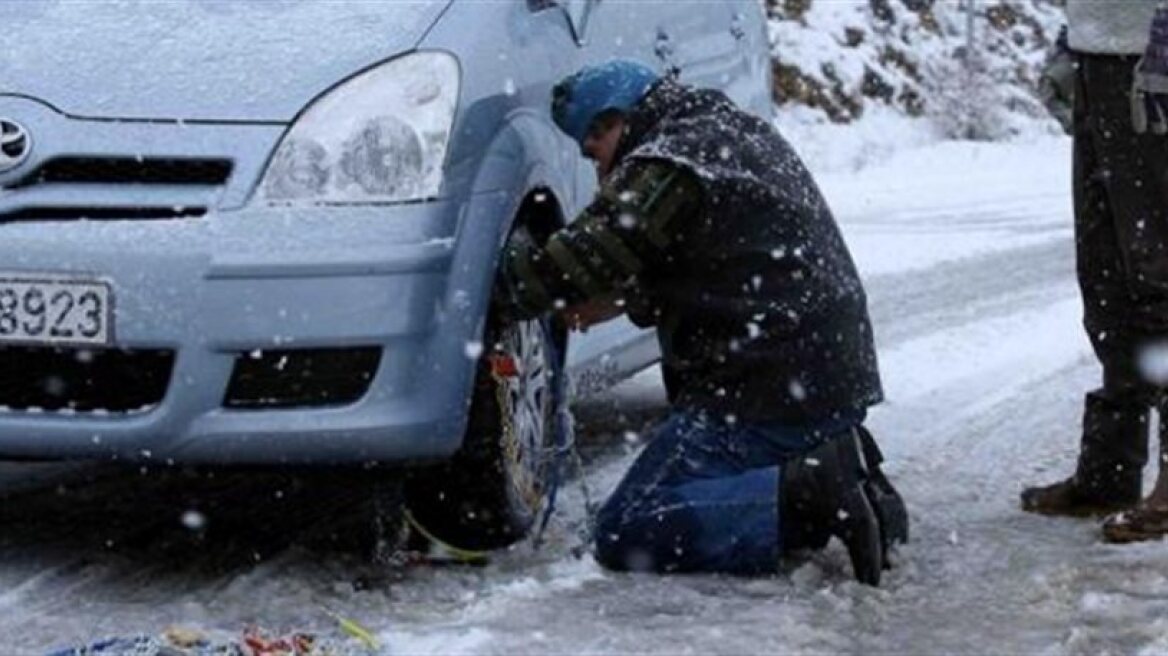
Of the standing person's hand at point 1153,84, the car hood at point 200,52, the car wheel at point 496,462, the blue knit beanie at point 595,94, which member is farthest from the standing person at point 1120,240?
the car hood at point 200,52

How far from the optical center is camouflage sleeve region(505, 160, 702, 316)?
4359 millimetres

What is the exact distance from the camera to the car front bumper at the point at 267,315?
4070mm

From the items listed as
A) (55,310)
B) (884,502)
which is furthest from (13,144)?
(884,502)

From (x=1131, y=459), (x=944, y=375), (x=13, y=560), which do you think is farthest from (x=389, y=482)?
(x=944, y=375)

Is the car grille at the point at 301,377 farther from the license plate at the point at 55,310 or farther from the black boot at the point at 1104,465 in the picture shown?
the black boot at the point at 1104,465

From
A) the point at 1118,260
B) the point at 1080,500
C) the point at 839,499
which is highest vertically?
the point at 1118,260

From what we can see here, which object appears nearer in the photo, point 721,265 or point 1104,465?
point 721,265

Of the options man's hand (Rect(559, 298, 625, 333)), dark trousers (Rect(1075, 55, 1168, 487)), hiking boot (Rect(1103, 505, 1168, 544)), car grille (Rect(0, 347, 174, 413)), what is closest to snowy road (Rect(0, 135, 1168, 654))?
hiking boot (Rect(1103, 505, 1168, 544))

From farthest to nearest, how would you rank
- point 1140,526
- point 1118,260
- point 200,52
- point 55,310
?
1. point 1118,260
2. point 1140,526
3. point 200,52
4. point 55,310

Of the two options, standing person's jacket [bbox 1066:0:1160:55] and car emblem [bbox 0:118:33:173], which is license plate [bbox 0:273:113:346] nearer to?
car emblem [bbox 0:118:33:173]

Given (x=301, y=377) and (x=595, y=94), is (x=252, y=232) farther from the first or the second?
(x=595, y=94)

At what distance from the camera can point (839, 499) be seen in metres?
4.45

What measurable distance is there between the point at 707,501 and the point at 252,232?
1094mm

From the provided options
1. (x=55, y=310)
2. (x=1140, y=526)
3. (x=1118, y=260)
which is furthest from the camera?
(x=1118, y=260)
